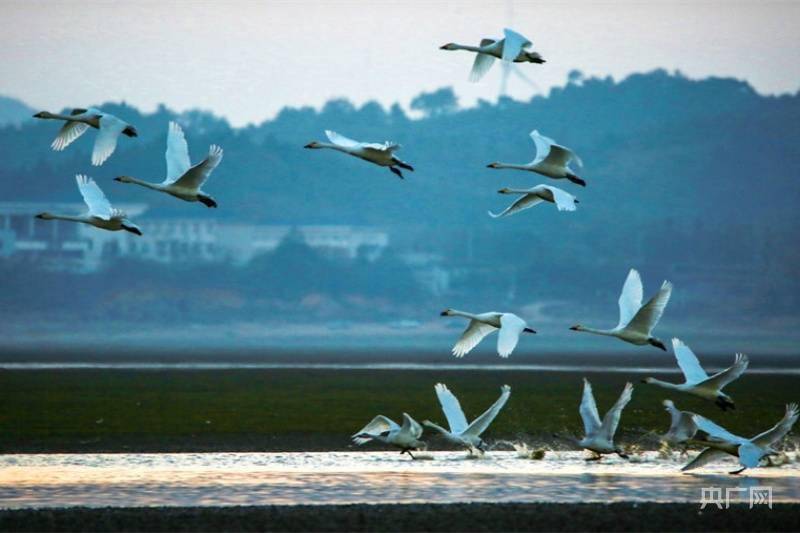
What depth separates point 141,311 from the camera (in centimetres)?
17600

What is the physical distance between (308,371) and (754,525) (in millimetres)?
65744

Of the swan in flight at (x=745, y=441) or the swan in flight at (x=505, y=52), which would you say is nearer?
the swan in flight at (x=745, y=441)

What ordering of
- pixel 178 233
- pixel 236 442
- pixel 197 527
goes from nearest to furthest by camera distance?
pixel 197 527, pixel 236 442, pixel 178 233

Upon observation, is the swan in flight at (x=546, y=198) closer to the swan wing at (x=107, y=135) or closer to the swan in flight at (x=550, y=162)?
the swan in flight at (x=550, y=162)

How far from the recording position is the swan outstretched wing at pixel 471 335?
30.7 meters

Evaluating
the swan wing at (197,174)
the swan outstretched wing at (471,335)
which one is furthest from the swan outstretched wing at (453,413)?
the swan wing at (197,174)

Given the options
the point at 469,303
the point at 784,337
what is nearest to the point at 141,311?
the point at 469,303

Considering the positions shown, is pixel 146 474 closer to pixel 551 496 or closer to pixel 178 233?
pixel 551 496

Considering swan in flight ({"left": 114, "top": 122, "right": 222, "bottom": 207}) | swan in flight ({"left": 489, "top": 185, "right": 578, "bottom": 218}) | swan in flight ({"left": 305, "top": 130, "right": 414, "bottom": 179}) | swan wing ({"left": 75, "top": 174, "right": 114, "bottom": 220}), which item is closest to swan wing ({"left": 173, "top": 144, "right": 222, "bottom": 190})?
swan in flight ({"left": 114, "top": 122, "right": 222, "bottom": 207})

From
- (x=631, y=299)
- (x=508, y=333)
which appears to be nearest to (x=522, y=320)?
(x=508, y=333)

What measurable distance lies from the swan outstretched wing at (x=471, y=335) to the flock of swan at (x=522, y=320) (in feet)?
0.06

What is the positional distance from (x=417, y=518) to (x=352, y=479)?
192 inches

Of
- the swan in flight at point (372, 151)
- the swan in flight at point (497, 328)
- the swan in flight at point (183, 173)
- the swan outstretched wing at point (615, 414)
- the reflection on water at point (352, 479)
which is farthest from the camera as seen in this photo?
the swan in flight at point (372, 151)

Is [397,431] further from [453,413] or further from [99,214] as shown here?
[99,214]
